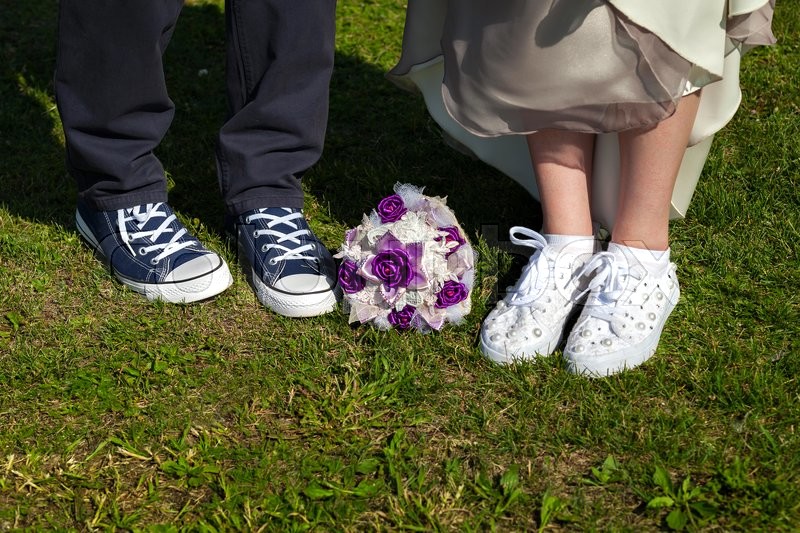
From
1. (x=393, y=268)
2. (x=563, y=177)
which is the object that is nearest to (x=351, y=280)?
(x=393, y=268)

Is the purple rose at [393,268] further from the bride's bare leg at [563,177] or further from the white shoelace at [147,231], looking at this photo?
the white shoelace at [147,231]

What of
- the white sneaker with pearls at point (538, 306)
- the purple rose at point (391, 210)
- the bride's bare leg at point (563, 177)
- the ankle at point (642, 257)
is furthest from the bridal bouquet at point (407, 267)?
the ankle at point (642, 257)

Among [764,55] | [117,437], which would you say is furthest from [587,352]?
[764,55]

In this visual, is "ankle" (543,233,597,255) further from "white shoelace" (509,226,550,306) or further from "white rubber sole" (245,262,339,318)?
"white rubber sole" (245,262,339,318)

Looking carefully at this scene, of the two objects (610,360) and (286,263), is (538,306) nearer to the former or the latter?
(610,360)

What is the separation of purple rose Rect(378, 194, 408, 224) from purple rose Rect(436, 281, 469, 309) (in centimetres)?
20

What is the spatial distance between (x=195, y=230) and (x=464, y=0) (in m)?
1.08

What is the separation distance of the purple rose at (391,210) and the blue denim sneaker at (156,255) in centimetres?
48

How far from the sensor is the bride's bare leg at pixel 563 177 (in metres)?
2.07

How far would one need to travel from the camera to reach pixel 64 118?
219 centimetres

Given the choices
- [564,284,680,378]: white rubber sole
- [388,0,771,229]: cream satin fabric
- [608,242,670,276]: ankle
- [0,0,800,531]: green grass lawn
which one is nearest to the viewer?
[0,0,800,531]: green grass lawn

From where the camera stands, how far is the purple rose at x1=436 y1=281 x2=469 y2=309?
81.0 inches

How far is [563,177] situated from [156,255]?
41.8 inches

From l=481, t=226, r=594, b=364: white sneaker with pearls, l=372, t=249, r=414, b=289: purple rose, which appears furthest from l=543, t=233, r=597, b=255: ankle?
l=372, t=249, r=414, b=289: purple rose
